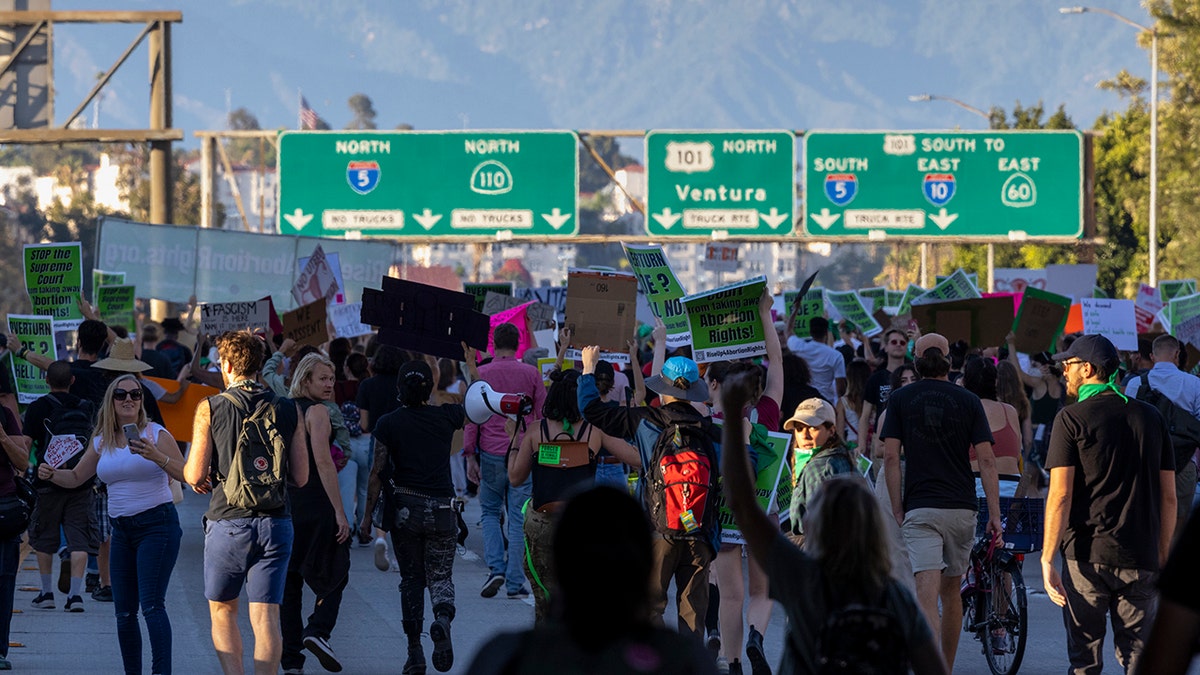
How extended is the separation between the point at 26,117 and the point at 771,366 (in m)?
17.0

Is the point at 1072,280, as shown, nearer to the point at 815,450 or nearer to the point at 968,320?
the point at 968,320

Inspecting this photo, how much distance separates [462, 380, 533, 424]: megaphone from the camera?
31.7 ft

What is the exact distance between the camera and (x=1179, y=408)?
11.0 m

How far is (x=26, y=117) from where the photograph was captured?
77.4 ft

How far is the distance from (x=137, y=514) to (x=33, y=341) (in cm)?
677

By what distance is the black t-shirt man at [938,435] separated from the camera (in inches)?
337

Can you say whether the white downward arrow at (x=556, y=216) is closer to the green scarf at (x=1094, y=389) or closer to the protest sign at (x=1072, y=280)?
the protest sign at (x=1072, y=280)

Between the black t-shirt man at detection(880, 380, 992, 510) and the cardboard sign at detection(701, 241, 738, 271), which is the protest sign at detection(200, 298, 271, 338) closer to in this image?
the black t-shirt man at detection(880, 380, 992, 510)

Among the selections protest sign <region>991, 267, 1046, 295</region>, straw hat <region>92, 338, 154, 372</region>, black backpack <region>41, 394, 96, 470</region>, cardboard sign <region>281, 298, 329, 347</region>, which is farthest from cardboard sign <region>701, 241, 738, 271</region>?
black backpack <region>41, 394, 96, 470</region>

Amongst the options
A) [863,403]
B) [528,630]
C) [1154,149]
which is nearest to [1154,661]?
[528,630]

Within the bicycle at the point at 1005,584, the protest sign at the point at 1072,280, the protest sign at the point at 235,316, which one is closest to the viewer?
the bicycle at the point at 1005,584

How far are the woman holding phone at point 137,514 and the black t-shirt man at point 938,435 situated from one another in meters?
3.42

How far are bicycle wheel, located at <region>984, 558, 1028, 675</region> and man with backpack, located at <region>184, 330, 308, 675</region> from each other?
12.4 ft

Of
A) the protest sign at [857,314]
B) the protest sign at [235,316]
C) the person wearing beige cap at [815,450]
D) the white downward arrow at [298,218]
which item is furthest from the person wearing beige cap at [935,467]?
the white downward arrow at [298,218]
